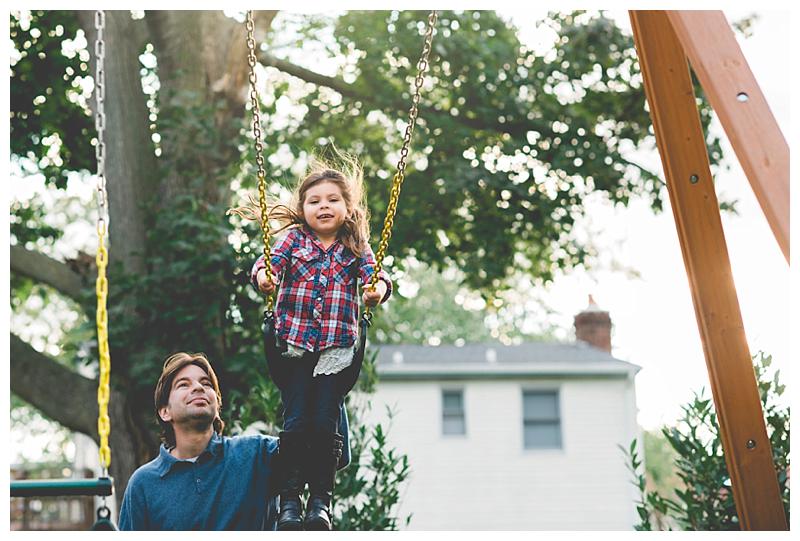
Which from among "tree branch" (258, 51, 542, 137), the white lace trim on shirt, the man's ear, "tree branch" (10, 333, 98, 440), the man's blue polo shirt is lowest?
the man's blue polo shirt

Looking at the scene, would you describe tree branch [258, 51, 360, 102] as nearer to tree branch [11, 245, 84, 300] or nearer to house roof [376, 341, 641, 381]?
tree branch [11, 245, 84, 300]

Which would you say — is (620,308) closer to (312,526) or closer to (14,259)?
(14,259)

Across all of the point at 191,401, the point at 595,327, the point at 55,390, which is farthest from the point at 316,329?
the point at 595,327

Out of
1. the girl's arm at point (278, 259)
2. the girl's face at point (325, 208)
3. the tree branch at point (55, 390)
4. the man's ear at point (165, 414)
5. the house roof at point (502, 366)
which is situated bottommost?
the man's ear at point (165, 414)

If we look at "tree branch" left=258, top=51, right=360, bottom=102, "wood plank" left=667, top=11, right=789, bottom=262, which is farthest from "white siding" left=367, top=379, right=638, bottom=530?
"wood plank" left=667, top=11, right=789, bottom=262

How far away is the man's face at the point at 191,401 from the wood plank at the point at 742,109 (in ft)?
7.11

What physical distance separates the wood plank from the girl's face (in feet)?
4.52

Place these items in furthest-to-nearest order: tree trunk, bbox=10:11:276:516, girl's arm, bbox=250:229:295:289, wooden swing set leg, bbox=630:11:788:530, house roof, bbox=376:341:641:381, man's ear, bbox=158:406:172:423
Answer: house roof, bbox=376:341:641:381, tree trunk, bbox=10:11:276:516, wooden swing set leg, bbox=630:11:788:530, man's ear, bbox=158:406:172:423, girl's arm, bbox=250:229:295:289

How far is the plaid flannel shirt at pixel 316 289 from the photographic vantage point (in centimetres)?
377

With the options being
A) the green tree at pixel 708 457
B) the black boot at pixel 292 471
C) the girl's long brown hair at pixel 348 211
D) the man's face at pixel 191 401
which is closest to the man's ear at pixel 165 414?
the man's face at pixel 191 401

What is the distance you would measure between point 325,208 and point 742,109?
1.54m

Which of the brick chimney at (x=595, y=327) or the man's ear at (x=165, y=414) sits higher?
the brick chimney at (x=595, y=327)

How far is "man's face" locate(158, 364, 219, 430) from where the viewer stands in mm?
3984

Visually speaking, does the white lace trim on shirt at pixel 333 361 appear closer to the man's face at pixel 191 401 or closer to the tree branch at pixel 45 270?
the man's face at pixel 191 401
